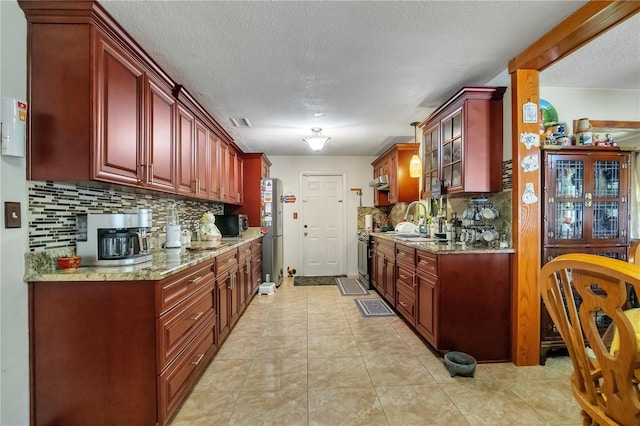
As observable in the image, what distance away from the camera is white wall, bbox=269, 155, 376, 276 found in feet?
18.4

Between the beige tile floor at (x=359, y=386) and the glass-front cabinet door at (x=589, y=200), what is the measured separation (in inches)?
39.6

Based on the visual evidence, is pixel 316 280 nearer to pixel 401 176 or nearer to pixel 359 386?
pixel 401 176


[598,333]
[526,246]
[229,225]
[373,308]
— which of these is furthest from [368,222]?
[598,333]

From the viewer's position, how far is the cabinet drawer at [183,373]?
1532 mm

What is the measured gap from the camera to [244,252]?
11.4ft

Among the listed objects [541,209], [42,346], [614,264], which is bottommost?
[42,346]

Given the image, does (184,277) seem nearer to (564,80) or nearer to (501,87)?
(501,87)

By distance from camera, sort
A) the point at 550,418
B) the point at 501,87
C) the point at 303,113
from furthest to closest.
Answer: the point at 303,113
the point at 501,87
the point at 550,418

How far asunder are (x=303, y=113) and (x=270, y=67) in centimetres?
101

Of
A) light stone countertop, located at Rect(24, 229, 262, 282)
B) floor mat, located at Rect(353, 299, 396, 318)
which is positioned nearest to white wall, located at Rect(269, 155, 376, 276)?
floor mat, located at Rect(353, 299, 396, 318)

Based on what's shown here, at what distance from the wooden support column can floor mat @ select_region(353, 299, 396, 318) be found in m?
1.38

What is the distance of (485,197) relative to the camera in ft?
8.89

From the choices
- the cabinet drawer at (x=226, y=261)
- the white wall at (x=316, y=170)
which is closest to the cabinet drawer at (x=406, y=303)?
the cabinet drawer at (x=226, y=261)

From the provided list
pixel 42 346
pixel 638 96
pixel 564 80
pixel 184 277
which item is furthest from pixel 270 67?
pixel 638 96
